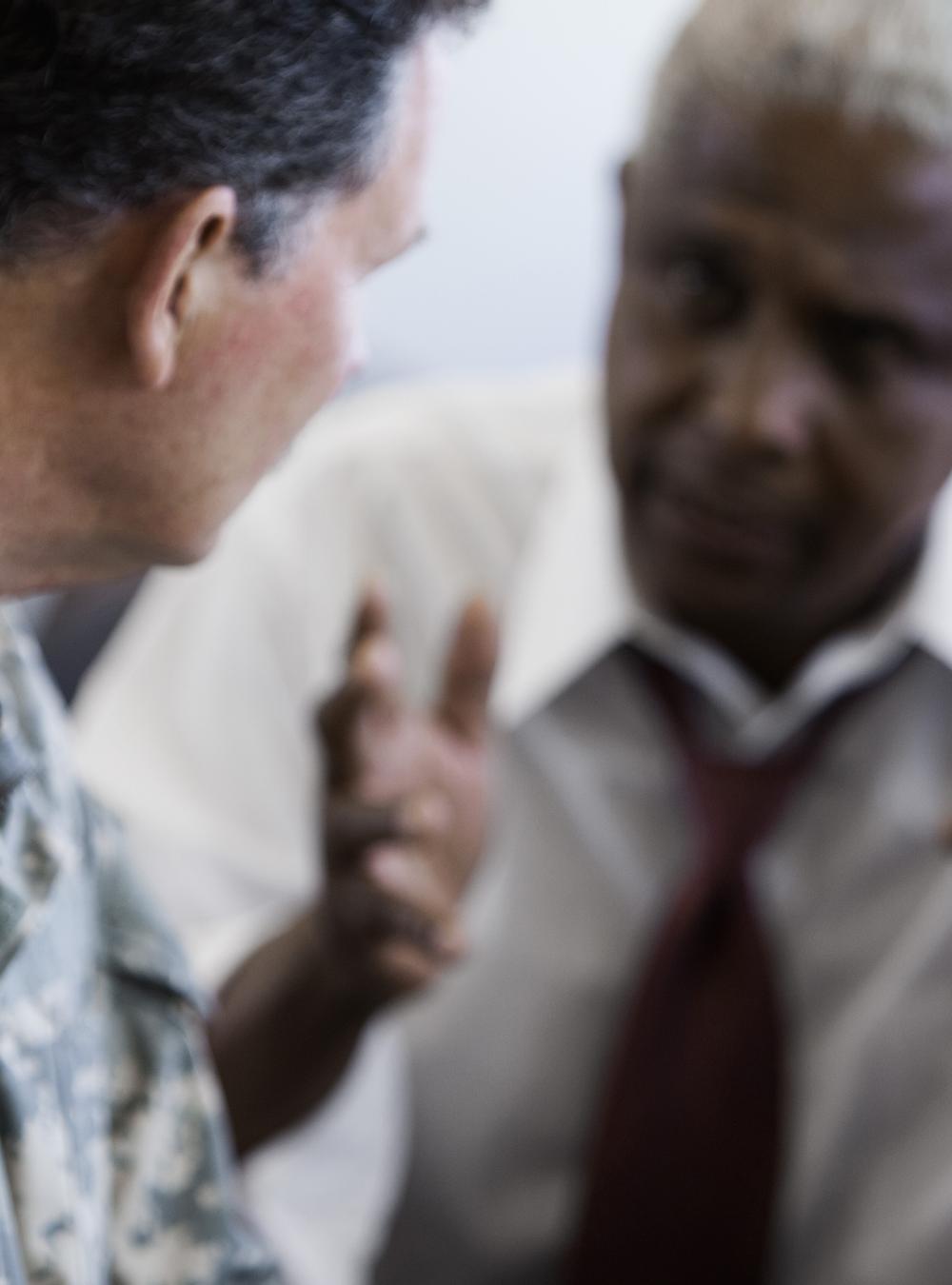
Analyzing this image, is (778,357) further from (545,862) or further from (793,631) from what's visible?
(545,862)

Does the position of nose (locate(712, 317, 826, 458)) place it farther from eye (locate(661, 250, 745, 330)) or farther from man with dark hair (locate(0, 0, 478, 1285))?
man with dark hair (locate(0, 0, 478, 1285))

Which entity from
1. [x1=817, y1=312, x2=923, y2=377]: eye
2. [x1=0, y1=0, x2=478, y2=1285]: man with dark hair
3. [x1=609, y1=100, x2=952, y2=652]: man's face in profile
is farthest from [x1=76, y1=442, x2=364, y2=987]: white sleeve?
[x1=0, y1=0, x2=478, y2=1285]: man with dark hair

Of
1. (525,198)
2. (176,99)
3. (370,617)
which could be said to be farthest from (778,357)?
(525,198)

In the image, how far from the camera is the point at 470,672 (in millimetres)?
771

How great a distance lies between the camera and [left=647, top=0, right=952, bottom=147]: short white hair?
0.75 metres

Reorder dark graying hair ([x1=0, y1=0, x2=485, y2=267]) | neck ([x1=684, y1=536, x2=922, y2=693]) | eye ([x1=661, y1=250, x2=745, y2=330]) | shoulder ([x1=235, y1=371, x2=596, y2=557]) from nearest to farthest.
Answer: dark graying hair ([x1=0, y1=0, x2=485, y2=267]) < eye ([x1=661, y1=250, x2=745, y2=330]) < neck ([x1=684, y1=536, x2=922, y2=693]) < shoulder ([x1=235, y1=371, x2=596, y2=557])

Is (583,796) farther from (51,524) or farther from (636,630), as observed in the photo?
(51,524)

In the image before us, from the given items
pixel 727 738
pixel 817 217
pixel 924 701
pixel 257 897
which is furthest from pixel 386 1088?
pixel 817 217

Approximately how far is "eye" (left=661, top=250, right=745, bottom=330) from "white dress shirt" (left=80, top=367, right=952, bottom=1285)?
6.4 inches

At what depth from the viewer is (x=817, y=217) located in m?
0.76

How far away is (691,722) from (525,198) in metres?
0.76

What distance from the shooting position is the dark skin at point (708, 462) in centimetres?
72

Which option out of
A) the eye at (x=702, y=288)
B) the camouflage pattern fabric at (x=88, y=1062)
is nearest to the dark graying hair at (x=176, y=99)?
the camouflage pattern fabric at (x=88, y=1062)

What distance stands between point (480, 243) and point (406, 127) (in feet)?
3.74
